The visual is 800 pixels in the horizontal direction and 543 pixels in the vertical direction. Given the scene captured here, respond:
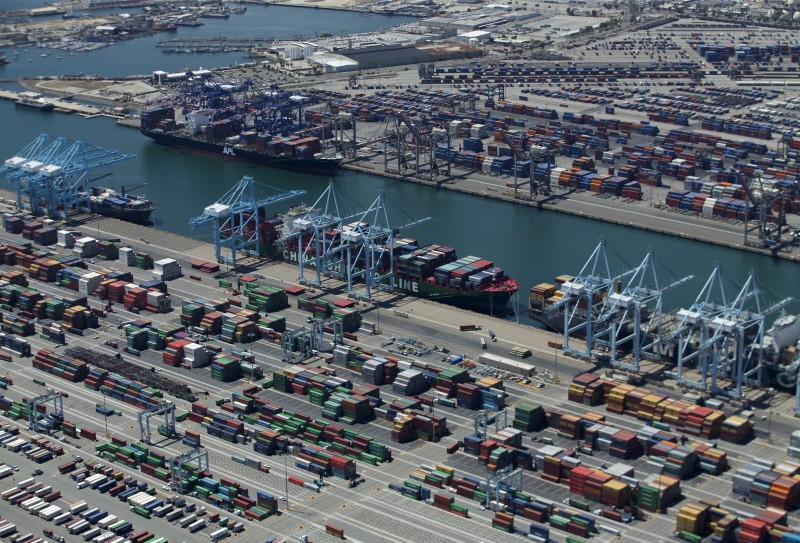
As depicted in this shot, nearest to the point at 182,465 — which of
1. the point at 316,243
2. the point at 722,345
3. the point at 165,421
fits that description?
the point at 165,421

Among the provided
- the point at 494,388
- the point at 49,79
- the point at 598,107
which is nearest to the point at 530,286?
the point at 494,388

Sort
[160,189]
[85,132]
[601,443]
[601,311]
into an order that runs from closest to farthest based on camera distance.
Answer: [601,443], [601,311], [160,189], [85,132]

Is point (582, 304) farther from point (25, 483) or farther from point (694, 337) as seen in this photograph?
point (25, 483)

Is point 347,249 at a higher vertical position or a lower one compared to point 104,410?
higher

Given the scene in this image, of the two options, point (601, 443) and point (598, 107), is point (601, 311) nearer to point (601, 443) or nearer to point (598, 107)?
point (601, 443)

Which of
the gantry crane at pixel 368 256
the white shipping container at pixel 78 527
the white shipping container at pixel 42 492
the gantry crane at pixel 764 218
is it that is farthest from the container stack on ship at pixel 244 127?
the white shipping container at pixel 78 527

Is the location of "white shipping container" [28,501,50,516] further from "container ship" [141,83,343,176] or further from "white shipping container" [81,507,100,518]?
"container ship" [141,83,343,176]
